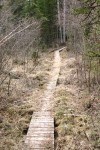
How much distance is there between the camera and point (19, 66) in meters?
18.2

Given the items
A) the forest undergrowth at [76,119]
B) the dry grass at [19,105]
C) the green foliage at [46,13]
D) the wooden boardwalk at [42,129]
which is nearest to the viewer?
the wooden boardwalk at [42,129]

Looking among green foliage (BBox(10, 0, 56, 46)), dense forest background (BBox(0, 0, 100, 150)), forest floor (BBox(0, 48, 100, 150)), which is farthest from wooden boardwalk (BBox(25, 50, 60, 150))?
green foliage (BBox(10, 0, 56, 46))

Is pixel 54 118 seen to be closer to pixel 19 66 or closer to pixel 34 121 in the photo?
pixel 34 121

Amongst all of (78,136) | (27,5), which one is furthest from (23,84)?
(27,5)

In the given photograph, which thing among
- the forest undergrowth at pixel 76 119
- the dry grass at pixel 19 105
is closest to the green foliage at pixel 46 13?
the dry grass at pixel 19 105

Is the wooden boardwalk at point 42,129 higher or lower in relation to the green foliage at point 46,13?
higher

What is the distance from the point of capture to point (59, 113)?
9.83 m

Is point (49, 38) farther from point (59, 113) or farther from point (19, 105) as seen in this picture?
point (59, 113)

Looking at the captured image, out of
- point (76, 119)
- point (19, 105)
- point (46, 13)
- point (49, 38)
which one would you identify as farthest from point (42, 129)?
point (49, 38)

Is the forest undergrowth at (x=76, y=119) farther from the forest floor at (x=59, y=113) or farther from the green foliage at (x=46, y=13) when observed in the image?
the green foliage at (x=46, y=13)

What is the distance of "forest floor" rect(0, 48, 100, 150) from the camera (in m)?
7.79

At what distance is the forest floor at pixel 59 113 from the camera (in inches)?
307

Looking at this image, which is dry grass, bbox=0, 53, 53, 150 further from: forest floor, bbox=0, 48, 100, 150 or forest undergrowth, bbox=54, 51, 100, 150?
forest undergrowth, bbox=54, 51, 100, 150

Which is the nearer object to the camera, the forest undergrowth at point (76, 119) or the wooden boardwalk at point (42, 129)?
the wooden boardwalk at point (42, 129)
